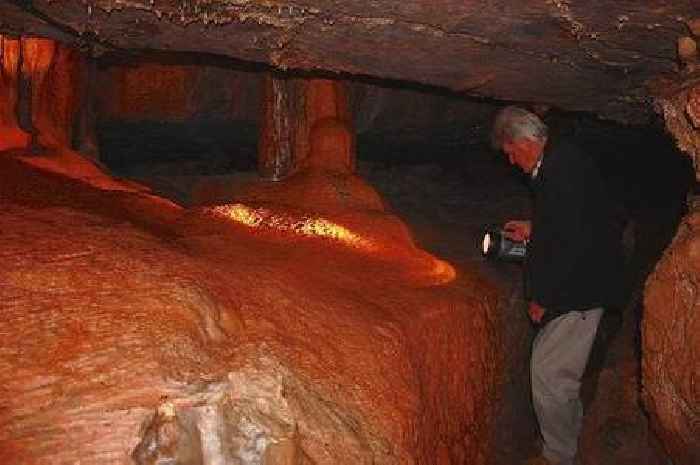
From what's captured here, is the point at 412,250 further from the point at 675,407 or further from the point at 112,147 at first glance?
the point at 112,147

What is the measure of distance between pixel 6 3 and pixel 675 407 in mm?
4694

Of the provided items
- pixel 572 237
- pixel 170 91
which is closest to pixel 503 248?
pixel 572 237

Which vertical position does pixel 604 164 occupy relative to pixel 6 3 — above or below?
below

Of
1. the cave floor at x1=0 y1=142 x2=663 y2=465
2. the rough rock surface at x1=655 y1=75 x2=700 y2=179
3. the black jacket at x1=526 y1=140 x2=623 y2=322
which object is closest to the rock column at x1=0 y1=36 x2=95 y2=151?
the cave floor at x1=0 y1=142 x2=663 y2=465

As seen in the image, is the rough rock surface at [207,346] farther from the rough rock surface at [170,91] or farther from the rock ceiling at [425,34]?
the rough rock surface at [170,91]

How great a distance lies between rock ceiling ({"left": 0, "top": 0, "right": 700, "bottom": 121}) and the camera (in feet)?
11.2

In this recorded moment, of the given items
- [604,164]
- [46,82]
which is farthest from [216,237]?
[604,164]

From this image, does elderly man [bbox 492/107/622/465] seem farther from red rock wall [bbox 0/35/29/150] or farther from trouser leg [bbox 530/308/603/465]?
red rock wall [bbox 0/35/29/150]

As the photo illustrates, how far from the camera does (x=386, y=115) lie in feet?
24.6

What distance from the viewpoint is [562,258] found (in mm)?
3885

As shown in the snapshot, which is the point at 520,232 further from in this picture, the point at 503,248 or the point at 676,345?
the point at 676,345

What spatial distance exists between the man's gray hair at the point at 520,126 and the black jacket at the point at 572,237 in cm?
11

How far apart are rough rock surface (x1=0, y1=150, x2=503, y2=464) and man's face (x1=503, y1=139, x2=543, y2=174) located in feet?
3.44

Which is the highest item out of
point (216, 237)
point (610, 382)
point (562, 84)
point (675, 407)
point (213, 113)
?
point (562, 84)
